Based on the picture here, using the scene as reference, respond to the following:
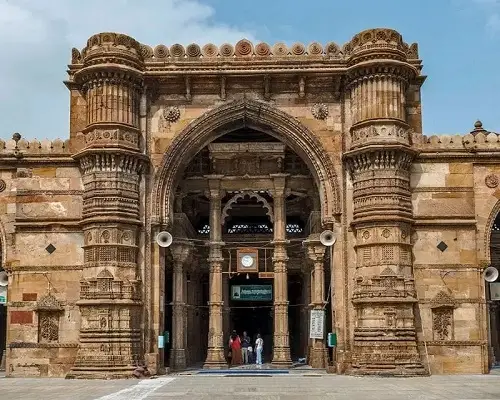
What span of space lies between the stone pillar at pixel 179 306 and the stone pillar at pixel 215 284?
0.94 m

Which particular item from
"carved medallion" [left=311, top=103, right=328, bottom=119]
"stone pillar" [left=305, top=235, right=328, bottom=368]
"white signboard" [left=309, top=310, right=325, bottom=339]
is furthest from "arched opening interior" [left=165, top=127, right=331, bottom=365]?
"carved medallion" [left=311, top=103, right=328, bottom=119]

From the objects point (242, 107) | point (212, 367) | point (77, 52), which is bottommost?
point (212, 367)

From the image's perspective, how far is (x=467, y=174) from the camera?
22672 millimetres

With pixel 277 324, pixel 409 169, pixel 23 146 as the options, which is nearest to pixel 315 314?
pixel 277 324

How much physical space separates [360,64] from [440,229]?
5.06 meters

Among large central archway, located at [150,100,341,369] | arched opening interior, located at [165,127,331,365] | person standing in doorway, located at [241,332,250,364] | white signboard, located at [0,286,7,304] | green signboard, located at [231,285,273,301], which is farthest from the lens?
person standing in doorway, located at [241,332,250,364]

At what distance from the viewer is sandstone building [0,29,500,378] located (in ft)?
70.9

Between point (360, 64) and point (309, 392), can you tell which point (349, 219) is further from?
point (309, 392)

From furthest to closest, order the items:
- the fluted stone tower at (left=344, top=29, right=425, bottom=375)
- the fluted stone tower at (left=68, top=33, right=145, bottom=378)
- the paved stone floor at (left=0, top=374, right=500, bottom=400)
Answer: the fluted stone tower at (left=68, top=33, right=145, bottom=378) → the fluted stone tower at (left=344, top=29, right=425, bottom=375) → the paved stone floor at (left=0, top=374, right=500, bottom=400)

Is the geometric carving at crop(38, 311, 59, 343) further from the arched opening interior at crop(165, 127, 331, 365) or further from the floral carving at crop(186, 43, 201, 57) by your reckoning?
the floral carving at crop(186, 43, 201, 57)

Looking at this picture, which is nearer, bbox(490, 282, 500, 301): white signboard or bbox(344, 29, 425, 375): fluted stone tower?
bbox(344, 29, 425, 375): fluted stone tower

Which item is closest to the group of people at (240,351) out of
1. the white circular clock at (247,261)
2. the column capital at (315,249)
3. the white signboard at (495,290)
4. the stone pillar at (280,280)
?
the stone pillar at (280,280)

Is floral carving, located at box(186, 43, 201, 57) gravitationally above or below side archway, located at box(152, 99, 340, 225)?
above

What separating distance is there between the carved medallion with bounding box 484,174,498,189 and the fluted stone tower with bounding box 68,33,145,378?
31.8 feet
